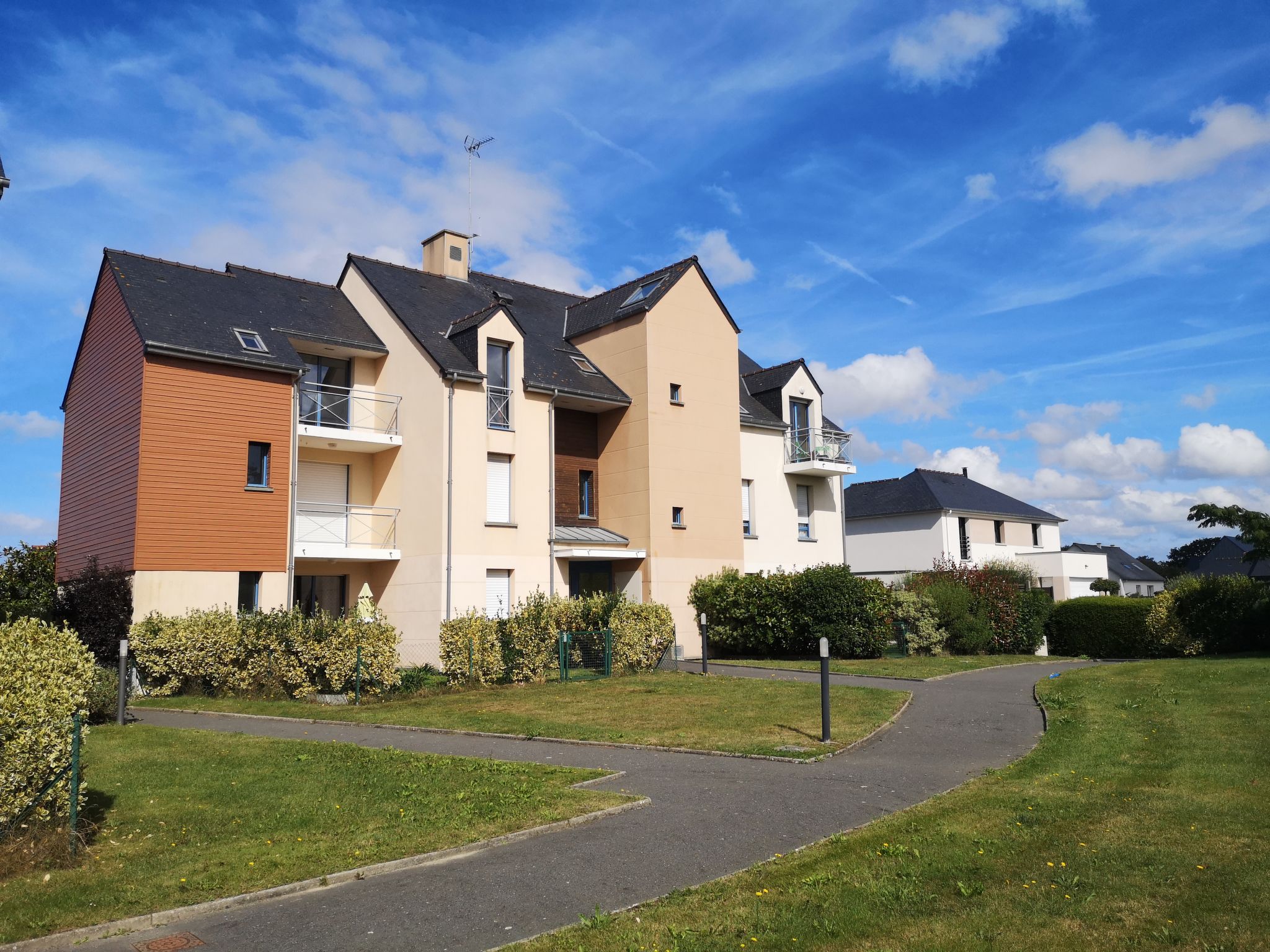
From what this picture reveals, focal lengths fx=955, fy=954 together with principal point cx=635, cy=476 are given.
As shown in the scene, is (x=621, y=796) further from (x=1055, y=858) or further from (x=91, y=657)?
(x=91, y=657)

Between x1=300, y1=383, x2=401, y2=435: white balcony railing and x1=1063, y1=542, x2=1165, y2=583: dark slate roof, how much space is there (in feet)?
169

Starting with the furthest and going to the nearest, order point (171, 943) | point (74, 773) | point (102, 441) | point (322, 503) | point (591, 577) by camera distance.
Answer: point (591, 577)
point (322, 503)
point (102, 441)
point (74, 773)
point (171, 943)

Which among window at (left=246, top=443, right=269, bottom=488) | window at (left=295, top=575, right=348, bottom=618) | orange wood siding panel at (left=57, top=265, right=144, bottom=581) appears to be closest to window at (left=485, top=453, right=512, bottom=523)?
window at (left=295, top=575, right=348, bottom=618)

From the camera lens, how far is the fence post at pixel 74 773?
7.09 metres

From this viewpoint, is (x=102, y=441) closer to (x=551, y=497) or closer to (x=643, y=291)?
(x=551, y=497)

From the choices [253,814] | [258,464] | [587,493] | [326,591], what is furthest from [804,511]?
[253,814]

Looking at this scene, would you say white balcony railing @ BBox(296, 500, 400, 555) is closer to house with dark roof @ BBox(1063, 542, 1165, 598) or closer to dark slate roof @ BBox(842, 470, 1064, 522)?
dark slate roof @ BBox(842, 470, 1064, 522)

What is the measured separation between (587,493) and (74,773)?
1935 centimetres

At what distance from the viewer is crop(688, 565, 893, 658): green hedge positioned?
2295 centimetres

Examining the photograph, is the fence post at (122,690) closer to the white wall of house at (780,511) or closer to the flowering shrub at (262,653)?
the flowering shrub at (262,653)

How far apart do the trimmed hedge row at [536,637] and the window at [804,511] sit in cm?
1058

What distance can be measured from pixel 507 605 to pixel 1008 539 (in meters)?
28.6

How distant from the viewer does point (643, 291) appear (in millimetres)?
27016

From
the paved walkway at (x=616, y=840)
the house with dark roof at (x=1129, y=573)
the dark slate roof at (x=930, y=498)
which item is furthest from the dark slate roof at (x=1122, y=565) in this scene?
the paved walkway at (x=616, y=840)
